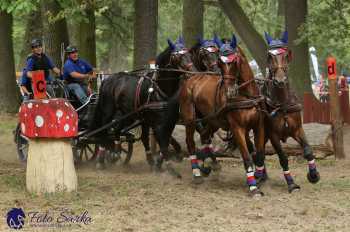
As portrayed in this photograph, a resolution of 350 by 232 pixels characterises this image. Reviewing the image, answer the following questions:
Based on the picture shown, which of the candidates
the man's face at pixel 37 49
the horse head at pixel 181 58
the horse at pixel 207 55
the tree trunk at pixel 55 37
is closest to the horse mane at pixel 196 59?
the horse at pixel 207 55

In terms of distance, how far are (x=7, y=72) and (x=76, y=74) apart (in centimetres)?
947

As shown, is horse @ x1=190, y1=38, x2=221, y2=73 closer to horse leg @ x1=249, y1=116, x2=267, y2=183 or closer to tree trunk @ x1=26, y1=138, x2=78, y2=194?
horse leg @ x1=249, y1=116, x2=267, y2=183

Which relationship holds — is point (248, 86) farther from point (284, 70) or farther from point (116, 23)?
point (116, 23)

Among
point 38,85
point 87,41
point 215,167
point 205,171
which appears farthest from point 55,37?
point 38,85

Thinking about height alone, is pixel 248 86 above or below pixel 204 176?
above

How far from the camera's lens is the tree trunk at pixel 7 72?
22000 mm

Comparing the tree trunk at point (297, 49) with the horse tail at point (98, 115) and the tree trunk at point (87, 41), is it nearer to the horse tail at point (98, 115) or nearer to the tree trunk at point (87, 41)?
the tree trunk at point (87, 41)

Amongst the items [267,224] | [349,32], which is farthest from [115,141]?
[349,32]

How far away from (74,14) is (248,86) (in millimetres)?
6953

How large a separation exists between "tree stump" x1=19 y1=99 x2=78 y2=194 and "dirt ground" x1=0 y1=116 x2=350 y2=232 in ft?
0.71

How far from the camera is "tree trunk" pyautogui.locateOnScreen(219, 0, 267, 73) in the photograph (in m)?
20.4

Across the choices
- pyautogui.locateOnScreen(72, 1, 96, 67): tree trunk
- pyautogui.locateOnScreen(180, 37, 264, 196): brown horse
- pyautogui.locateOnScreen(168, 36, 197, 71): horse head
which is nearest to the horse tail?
pyautogui.locateOnScreen(168, 36, 197, 71): horse head

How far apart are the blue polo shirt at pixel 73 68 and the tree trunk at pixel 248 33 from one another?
7893mm

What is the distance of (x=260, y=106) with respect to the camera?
10.0 m
